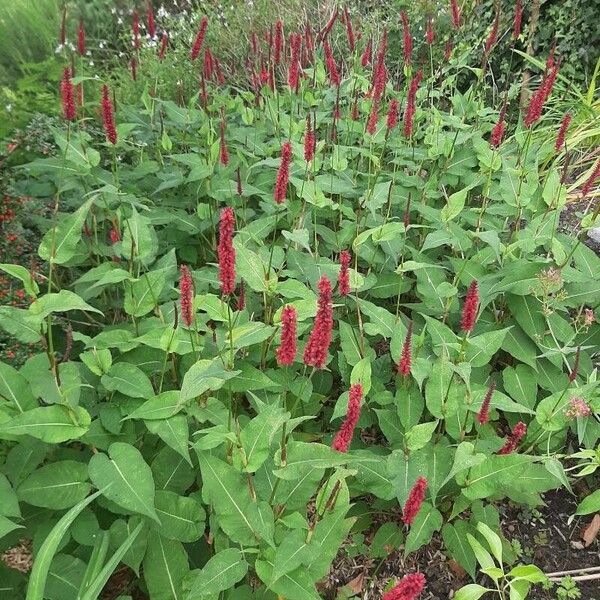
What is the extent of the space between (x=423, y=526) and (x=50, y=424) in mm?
1113

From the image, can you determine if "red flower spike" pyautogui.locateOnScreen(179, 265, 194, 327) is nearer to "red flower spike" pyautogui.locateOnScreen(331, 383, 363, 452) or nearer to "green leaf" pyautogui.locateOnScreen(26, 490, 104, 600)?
"red flower spike" pyautogui.locateOnScreen(331, 383, 363, 452)

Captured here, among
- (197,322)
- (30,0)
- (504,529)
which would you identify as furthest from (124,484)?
(30,0)

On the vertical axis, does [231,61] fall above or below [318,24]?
below

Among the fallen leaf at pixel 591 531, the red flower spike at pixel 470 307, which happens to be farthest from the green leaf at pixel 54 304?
the fallen leaf at pixel 591 531

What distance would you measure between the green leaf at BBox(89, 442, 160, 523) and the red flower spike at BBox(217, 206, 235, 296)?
0.51 m

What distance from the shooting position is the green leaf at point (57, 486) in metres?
1.49

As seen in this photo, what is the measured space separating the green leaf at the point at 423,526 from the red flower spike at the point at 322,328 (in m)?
0.73

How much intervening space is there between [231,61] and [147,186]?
304cm

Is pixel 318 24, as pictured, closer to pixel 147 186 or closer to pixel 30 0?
pixel 30 0

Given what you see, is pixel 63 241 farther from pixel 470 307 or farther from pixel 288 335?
pixel 470 307

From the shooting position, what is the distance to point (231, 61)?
5465mm

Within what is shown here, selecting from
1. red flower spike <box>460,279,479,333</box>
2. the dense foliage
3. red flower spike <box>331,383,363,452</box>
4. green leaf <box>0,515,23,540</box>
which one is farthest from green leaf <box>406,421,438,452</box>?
green leaf <box>0,515,23,540</box>

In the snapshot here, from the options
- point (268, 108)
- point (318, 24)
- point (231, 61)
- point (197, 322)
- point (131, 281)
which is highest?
point (318, 24)

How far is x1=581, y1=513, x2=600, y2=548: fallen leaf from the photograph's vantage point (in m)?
2.09
